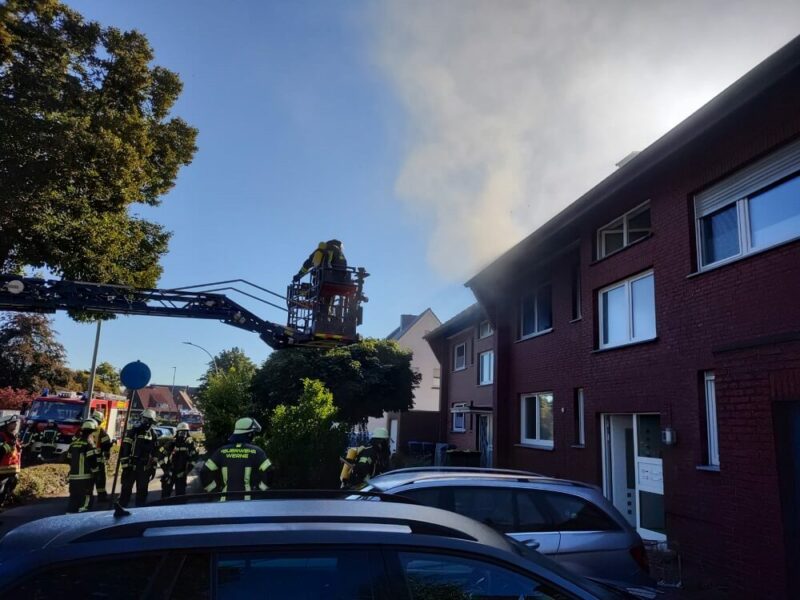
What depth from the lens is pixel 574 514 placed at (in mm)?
5344

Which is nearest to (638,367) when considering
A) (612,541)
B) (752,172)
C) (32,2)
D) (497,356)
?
(752,172)

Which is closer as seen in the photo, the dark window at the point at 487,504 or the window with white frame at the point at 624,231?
the dark window at the point at 487,504

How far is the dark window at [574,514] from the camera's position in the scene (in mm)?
5289

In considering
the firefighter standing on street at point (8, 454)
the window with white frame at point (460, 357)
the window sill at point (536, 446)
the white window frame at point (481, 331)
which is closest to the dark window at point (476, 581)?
the firefighter standing on street at point (8, 454)

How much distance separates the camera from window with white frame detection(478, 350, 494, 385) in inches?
812

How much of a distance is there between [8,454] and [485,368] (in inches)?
585

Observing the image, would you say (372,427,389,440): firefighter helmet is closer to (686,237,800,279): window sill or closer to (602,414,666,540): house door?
(602,414,666,540): house door

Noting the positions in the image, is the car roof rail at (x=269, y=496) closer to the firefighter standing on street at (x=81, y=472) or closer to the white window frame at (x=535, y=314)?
the firefighter standing on street at (x=81, y=472)

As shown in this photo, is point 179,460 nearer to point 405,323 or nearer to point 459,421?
point 459,421

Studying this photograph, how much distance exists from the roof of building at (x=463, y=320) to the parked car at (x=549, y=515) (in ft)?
43.7

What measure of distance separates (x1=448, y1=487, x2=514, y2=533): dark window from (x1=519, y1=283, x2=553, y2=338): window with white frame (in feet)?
28.9

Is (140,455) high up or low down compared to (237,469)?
down

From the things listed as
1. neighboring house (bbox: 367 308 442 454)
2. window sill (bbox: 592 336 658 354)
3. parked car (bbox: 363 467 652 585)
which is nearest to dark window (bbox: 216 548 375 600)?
parked car (bbox: 363 467 652 585)

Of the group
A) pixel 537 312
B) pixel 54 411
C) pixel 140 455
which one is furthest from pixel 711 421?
pixel 54 411
